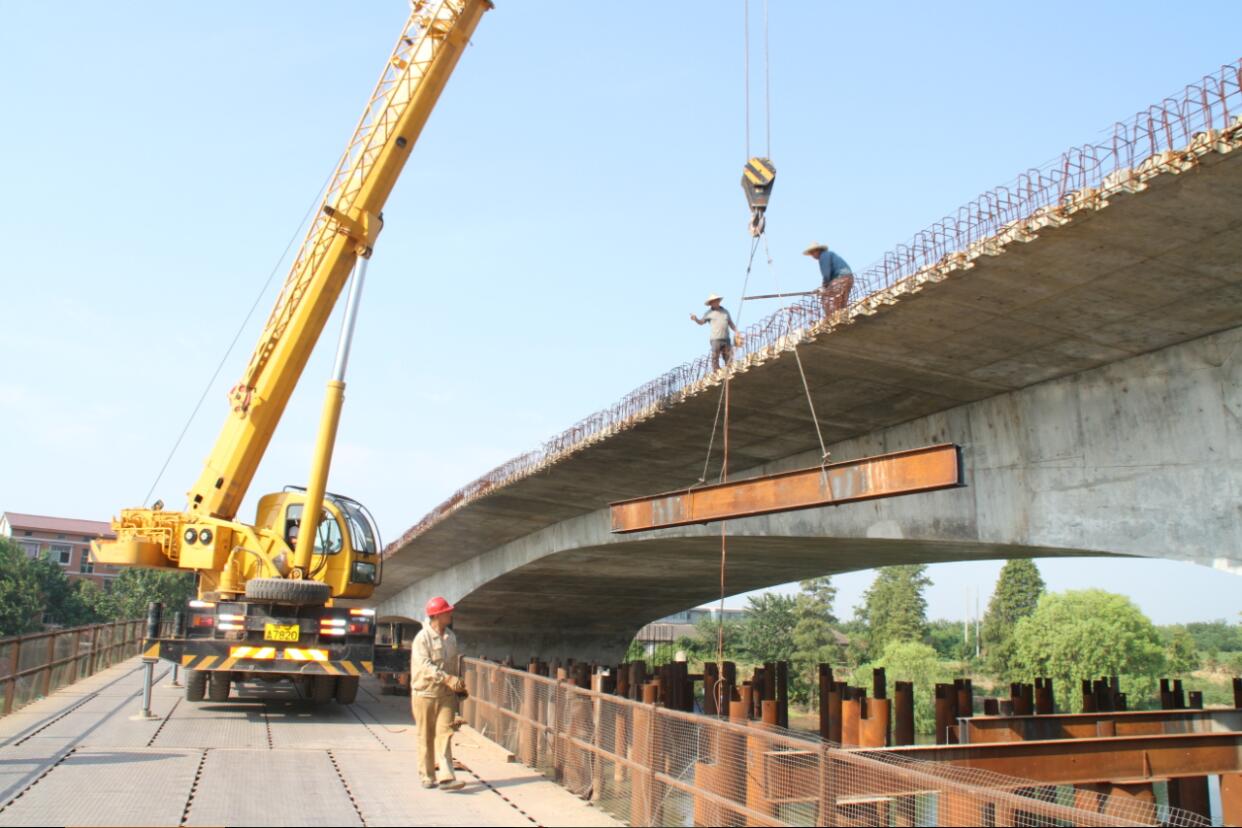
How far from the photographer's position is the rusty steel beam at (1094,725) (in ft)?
38.2

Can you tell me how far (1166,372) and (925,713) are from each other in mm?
39321

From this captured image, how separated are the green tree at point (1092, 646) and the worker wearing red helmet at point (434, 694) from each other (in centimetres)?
5582

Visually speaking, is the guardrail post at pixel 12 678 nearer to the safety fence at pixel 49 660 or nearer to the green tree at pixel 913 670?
the safety fence at pixel 49 660

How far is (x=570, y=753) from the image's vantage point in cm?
913

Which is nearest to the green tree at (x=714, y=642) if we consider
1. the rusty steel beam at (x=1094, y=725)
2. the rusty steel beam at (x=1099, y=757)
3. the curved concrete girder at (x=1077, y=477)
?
the curved concrete girder at (x=1077, y=477)

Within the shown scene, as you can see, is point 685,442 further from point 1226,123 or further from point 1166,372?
point 1226,123

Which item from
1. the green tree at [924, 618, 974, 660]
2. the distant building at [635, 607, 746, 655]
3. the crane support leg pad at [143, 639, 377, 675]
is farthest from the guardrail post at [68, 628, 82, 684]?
the green tree at [924, 618, 974, 660]

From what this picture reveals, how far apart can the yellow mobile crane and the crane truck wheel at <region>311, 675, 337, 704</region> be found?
0.03 metres

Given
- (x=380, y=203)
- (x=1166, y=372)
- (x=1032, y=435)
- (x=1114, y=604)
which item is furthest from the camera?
(x=1114, y=604)

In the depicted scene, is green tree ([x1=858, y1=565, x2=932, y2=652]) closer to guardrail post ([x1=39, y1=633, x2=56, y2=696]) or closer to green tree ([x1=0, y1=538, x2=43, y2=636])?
green tree ([x1=0, y1=538, x2=43, y2=636])

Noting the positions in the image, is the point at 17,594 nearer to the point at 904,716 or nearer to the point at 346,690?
the point at 346,690

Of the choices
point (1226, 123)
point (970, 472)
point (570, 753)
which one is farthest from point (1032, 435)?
point (570, 753)

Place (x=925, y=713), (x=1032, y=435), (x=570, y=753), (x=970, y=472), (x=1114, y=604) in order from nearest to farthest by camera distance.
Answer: (x=570, y=753) < (x=1032, y=435) < (x=970, y=472) < (x=925, y=713) < (x=1114, y=604)

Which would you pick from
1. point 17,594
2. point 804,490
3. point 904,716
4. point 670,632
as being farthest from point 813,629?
point 804,490
